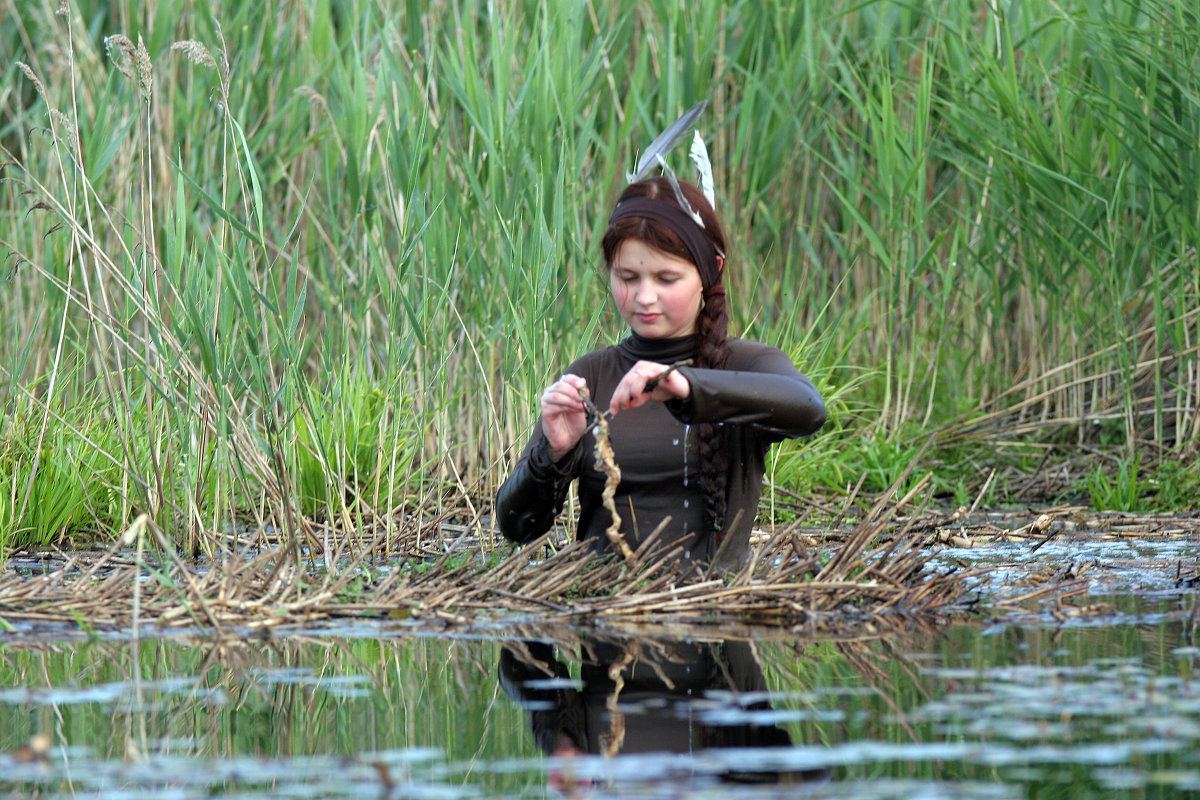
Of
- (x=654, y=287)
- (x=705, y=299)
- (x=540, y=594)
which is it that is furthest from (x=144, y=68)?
(x=540, y=594)

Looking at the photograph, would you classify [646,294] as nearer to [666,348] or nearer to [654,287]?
[654,287]

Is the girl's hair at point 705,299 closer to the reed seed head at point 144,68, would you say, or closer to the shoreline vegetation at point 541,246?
the shoreline vegetation at point 541,246

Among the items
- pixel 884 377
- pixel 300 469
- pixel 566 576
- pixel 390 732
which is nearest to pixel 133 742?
pixel 390 732

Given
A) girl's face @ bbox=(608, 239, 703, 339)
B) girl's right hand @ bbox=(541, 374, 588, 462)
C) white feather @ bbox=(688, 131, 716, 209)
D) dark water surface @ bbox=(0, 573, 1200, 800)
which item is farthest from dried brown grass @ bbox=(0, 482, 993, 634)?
white feather @ bbox=(688, 131, 716, 209)

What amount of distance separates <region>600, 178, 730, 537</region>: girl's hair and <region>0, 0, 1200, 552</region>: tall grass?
2.28 feet

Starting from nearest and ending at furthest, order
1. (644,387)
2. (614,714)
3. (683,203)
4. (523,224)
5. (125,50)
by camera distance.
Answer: (614,714)
(644,387)
(683,203)
(125,50)
(523,224)

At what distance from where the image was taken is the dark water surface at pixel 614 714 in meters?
1.61

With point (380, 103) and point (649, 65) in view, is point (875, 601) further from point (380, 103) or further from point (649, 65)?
point (649, 65)

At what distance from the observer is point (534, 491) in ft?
10.3

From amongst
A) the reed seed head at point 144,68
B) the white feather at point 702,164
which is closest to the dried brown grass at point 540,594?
the white feather at point 702,164

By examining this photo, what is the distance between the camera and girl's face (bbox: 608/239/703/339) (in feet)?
9.95

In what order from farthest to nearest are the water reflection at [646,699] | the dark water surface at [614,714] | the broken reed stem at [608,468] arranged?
the broken reed stem at [608,468] < the water reflection at [646,699] < the dark water surface at [614,714]

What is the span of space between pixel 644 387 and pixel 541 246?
131 cm

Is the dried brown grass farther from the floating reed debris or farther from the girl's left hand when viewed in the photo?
the girl's left hand
